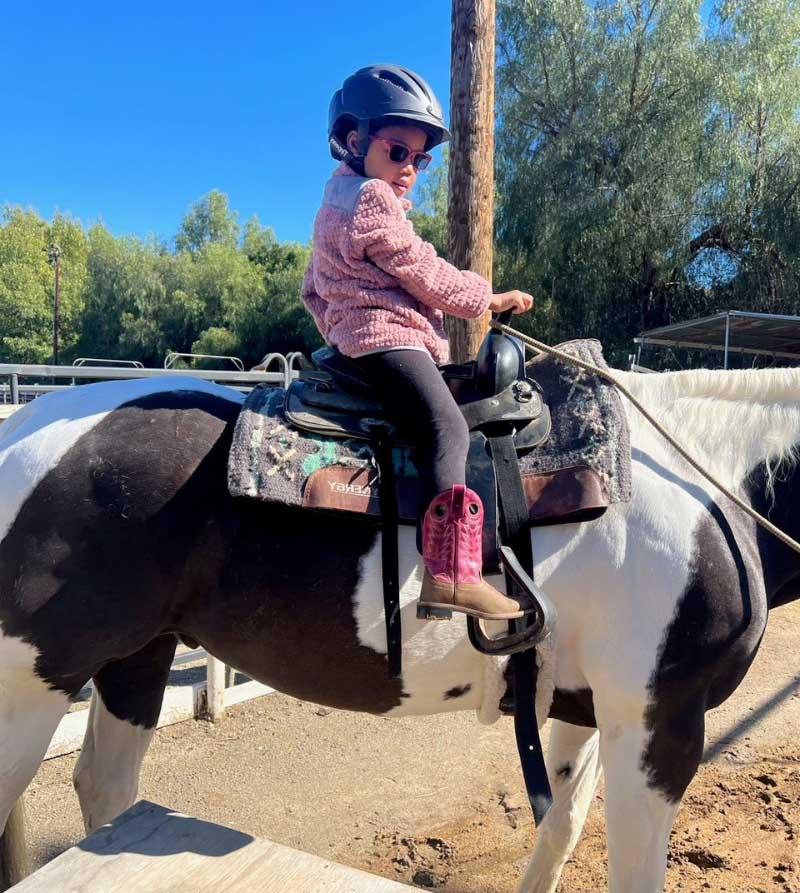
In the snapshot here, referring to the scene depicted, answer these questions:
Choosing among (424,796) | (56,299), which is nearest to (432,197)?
(424,796)

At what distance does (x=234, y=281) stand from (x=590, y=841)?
39.7 metres

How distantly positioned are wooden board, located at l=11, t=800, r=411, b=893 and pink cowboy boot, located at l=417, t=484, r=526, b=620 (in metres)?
0.62

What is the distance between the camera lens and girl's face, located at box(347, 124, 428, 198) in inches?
A: 83.1

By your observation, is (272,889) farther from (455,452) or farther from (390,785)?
(390,785)

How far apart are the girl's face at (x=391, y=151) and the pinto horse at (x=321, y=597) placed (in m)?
0.94

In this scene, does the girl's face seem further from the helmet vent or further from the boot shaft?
the boot shaft

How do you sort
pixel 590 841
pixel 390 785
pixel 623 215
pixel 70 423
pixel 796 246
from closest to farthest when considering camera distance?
pixel 70 423
pixel 590 841
pixel 390 785
pixel 796 246
pixel 623 215

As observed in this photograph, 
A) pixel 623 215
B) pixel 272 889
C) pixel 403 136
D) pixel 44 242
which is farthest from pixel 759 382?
pixel 44 242

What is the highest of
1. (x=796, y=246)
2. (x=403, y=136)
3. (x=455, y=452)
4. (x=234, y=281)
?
(x=234, y=281)

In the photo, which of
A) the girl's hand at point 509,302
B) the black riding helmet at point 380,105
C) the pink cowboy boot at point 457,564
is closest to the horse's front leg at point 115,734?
the pink cowboy boot at point 457,564

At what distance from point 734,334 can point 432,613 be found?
10.4 m

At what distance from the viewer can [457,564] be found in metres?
1.75

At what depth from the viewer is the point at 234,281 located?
130ft

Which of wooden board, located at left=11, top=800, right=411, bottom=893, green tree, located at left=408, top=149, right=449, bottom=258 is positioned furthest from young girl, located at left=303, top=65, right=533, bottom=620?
green tree, located at left=408, top=149, right=449, bottom=258
